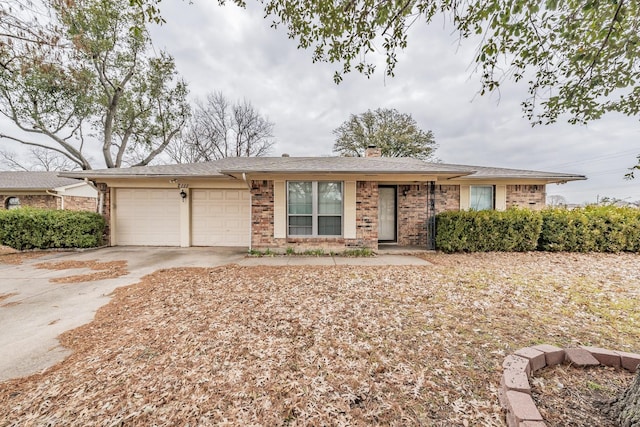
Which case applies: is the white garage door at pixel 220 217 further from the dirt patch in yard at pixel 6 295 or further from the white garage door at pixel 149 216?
the dirt patch in yard at pixel 6 295

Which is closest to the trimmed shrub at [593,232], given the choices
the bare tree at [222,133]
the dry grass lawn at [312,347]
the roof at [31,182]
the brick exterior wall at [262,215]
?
the dry grass lawn at [312,347]

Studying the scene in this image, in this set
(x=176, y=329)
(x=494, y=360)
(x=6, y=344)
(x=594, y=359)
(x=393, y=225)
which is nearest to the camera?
(x=594, y=359)

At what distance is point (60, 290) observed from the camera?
4473 millimetres

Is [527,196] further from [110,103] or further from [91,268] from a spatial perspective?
[110,103]

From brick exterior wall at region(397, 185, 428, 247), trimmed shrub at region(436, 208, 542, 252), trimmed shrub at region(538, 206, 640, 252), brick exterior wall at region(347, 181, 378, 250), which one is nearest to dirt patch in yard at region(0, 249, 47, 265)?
brick exterior wall at region(347, 181, 378, 250)

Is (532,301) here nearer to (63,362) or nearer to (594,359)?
(594,359)

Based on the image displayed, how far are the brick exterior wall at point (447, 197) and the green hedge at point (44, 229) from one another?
39.6ft

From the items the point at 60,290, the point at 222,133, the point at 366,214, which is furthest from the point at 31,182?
the point at 366,214

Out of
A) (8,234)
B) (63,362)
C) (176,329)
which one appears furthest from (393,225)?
(8,234)

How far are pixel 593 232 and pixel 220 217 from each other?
12013mm

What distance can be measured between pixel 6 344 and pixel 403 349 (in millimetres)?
4338

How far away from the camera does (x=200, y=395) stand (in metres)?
1.92

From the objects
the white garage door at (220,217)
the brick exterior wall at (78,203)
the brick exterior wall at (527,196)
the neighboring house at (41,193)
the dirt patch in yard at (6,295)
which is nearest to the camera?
the dirt patch in yard at (6,295)

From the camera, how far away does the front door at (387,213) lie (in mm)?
9008
